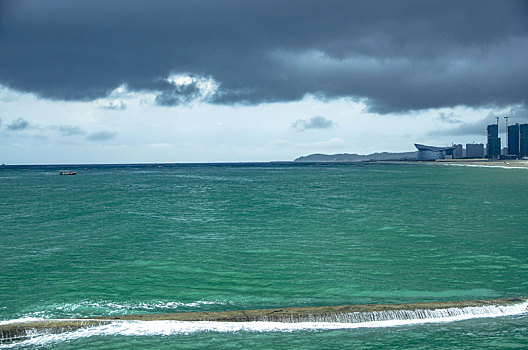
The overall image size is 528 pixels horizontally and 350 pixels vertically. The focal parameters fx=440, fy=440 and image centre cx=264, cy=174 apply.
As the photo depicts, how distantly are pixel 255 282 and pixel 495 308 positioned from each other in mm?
12383

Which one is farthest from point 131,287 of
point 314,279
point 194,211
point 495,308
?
point 194,211

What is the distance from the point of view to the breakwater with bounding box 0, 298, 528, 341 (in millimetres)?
18562

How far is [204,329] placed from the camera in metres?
18.2

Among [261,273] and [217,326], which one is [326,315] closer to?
[217,326]

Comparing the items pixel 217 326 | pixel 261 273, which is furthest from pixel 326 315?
pixel 261 273

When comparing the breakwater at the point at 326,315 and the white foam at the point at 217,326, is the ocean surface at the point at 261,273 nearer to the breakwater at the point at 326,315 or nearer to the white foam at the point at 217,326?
the white foam at the point at 217,326

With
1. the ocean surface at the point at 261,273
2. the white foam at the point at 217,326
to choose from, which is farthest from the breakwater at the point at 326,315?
the ocean surface at the point at 261,273

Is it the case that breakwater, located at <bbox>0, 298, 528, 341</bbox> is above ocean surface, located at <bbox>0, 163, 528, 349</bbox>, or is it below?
above

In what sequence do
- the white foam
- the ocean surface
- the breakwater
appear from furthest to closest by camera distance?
the breakwater, the white foam, the ocean surface

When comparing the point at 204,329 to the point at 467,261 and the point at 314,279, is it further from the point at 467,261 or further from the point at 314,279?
the point at 467,261

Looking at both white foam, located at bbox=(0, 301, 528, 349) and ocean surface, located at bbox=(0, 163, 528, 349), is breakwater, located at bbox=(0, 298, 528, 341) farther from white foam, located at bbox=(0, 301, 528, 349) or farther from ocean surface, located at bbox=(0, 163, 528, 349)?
ocean surface, located at bbox=(0, 163, 528, 349)

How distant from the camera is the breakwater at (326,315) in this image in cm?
1856

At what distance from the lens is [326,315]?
19.1m

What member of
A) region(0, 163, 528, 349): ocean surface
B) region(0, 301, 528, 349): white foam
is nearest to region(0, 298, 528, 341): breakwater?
region(0, 301, 528, 349): white foam
